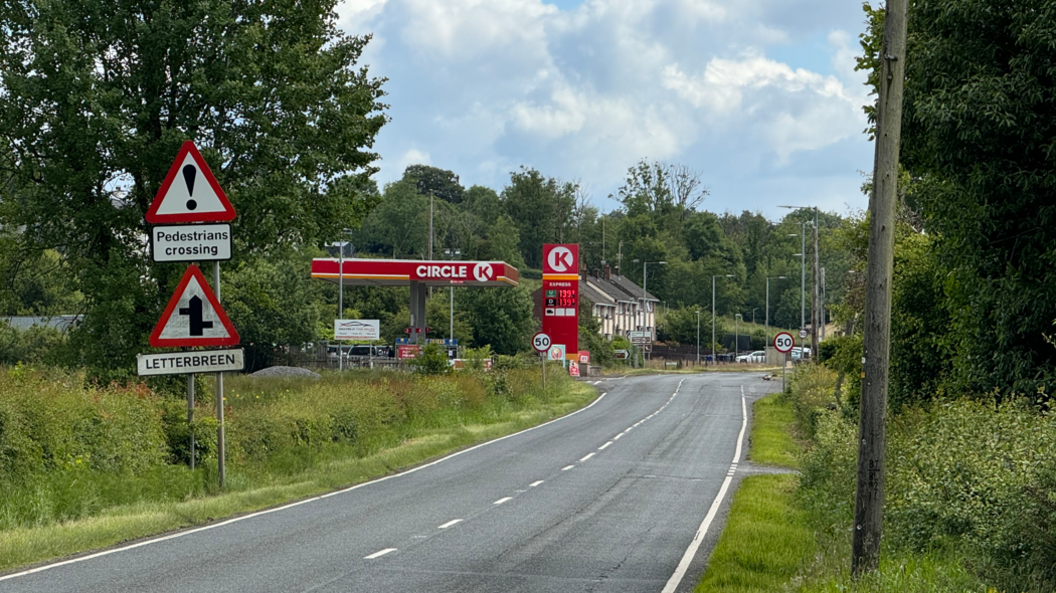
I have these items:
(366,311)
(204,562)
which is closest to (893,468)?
(204,562)

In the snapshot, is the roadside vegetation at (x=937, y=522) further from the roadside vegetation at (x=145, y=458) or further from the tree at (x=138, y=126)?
Answer: the tree at (x=138, y=126)

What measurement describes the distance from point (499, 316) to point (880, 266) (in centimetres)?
7740

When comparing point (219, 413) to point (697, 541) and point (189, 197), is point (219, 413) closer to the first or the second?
point (189, 197)

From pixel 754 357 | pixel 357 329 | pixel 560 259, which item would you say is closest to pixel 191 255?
pixel 357 329

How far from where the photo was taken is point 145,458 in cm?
1652

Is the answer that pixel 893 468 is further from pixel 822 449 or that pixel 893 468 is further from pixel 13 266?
pixel 13 266

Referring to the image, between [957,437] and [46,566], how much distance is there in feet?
29.6

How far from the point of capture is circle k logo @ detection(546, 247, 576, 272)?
212 feet

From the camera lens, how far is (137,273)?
25578 millimetres

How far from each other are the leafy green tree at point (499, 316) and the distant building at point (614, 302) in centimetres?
1587

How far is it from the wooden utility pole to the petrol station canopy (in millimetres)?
51171

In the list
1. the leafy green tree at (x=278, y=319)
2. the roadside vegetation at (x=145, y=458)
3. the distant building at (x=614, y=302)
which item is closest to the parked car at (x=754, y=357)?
the distant building at (x=614, y=302)

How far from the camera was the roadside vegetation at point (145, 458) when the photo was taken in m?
13.7

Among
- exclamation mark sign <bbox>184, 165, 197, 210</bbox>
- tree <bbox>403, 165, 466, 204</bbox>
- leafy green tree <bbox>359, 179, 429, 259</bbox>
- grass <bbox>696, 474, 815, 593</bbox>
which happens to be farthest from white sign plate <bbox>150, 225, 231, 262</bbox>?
tree <bbox>403, 165, 466, 204</bbox>
